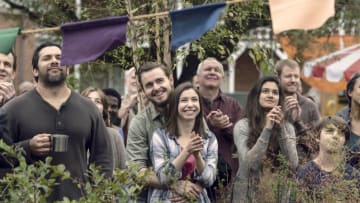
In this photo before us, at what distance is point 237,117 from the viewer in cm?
923

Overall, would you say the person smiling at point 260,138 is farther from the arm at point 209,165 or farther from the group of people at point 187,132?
the arm at point 209,165

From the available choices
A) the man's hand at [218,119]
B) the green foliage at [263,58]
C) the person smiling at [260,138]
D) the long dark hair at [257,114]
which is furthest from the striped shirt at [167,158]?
the green foliage at [263,58]

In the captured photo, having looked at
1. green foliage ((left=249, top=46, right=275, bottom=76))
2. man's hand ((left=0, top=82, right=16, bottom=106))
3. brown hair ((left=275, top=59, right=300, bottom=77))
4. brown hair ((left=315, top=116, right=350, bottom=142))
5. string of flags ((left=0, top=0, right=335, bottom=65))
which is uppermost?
string of flags ((left=0, top=0, right=335, bottom=65))

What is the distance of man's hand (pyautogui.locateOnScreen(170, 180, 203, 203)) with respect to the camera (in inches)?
295

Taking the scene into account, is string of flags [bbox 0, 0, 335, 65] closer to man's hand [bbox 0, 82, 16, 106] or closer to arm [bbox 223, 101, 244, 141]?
man's hand [bbox 0, 82, 16, 106]

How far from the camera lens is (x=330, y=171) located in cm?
788

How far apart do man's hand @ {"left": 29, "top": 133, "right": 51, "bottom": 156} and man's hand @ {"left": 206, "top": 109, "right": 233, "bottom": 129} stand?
216 cm

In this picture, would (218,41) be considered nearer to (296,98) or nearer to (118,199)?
(296,98)

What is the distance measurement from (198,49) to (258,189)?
2160mm

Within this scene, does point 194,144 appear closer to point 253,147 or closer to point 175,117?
point 175,117

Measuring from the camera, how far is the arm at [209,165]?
7836mm

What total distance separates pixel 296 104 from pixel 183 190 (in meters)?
1.81

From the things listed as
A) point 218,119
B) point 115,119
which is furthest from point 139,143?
point 115,119

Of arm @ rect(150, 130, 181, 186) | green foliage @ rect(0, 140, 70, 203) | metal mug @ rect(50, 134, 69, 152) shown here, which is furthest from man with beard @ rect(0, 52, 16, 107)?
green foliage @ rect(0, 140, 70, 203)
